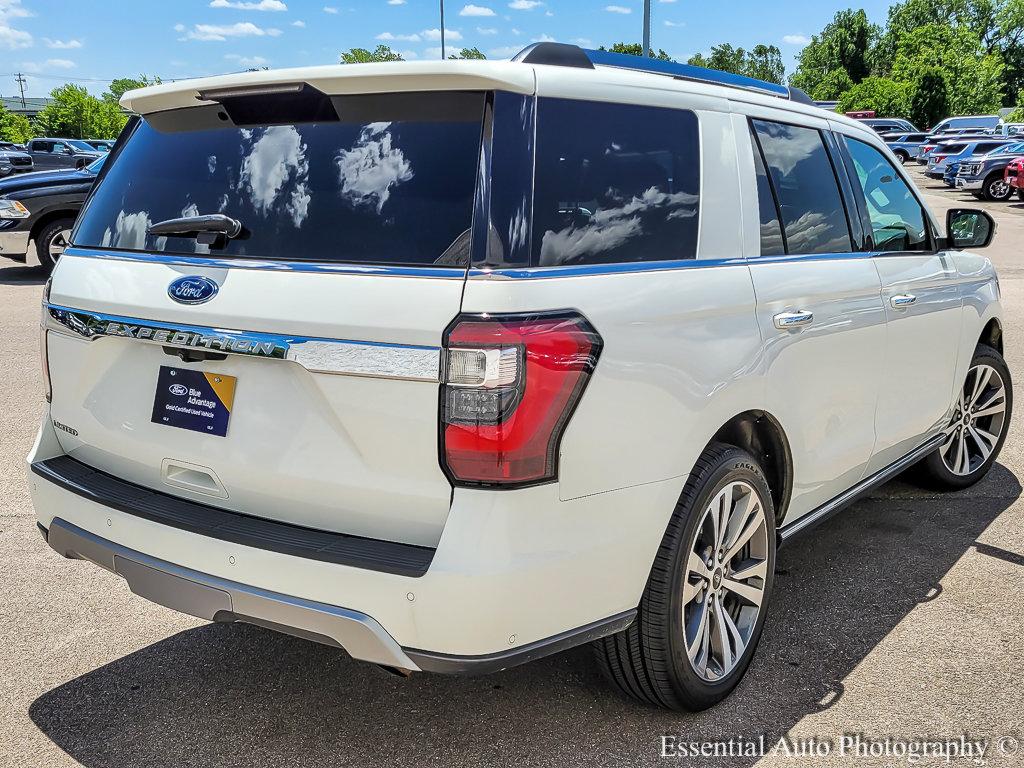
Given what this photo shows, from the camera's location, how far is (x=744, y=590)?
10.2ft

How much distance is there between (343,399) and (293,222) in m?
0.54

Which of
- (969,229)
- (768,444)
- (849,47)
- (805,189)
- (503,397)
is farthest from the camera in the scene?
(849,47)

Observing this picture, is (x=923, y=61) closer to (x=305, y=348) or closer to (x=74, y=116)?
(x=74, y=116)

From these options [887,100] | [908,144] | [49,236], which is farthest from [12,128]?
[49,236]

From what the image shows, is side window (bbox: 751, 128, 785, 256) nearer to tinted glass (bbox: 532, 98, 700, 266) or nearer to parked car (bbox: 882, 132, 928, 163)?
tinted glass (bbox: 532, 98, 700, 266)

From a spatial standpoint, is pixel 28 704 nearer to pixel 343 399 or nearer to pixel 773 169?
pixel 343 399

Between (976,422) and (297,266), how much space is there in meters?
4.03

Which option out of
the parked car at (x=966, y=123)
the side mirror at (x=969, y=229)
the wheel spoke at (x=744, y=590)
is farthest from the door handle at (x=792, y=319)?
the parked car at (x=966, y=123)

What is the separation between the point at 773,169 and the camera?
327cm

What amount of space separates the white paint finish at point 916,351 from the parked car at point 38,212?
1047 centimetres

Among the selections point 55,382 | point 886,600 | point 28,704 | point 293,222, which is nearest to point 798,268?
point 886,600

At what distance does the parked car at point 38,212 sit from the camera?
11992 mm

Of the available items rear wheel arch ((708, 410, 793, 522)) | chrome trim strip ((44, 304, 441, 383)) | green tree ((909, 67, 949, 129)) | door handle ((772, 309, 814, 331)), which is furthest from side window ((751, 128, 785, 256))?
green tree ((909, 67, 949, 129))

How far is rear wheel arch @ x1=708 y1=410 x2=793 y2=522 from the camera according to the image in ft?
9.68
